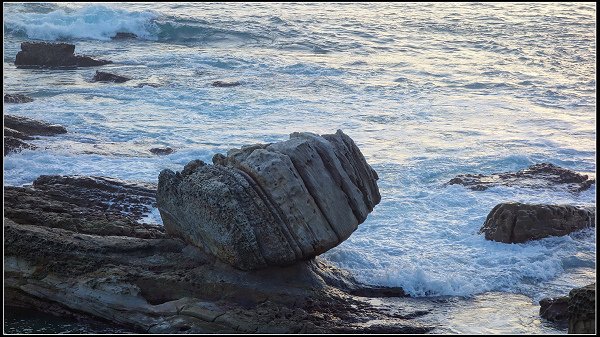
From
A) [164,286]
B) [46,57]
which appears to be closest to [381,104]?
[46,57]

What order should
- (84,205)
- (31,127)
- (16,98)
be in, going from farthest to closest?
(16,98), (31,127), (84,205)

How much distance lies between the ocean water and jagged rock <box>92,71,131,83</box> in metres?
0.24

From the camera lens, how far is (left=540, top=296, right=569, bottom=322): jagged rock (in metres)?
7.50

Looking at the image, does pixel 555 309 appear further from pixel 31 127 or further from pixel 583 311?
pixel 31 127

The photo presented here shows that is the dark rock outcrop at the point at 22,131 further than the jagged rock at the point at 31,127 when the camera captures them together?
No

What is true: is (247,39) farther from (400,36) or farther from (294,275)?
(294,275)

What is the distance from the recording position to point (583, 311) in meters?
6.68

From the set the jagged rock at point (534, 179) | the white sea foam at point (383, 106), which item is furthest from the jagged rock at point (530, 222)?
the jagged rock at point (534, 179)

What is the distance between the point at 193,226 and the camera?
779cm

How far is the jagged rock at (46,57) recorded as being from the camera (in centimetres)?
2169

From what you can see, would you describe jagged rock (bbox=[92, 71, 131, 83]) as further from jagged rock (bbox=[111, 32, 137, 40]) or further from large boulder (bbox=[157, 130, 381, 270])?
large boulder (bbox=[157, 130, 381, 270])

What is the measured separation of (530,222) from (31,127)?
26.0ft

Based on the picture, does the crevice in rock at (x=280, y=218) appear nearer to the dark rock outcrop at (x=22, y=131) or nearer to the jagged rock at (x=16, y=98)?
the dark rock outcrop at (x=22, y=131)

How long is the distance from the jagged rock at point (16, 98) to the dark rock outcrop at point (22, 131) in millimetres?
2899
